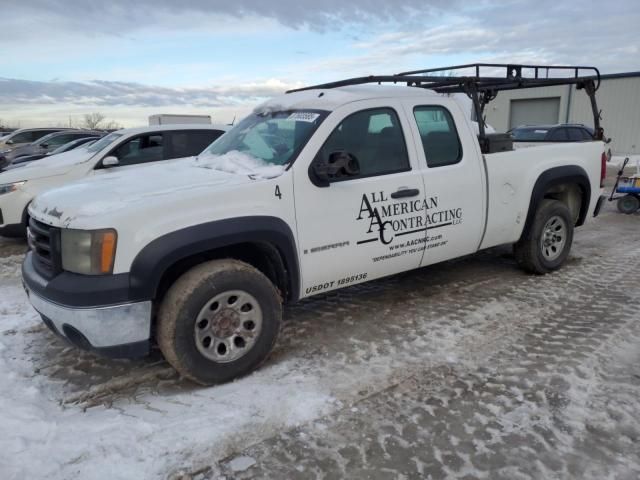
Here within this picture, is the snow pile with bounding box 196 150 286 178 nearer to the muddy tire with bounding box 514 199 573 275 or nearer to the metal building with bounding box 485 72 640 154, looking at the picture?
the muddy tire with bounding box 514 199 573 275

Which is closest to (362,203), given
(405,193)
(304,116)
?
(405,193)

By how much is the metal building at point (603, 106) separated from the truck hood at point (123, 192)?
2956cm

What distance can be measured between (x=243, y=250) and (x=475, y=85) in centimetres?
290

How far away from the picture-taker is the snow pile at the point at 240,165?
12.3 ft

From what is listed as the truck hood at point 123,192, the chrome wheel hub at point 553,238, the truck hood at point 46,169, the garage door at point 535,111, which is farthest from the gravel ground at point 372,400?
the garage door at point 535,111

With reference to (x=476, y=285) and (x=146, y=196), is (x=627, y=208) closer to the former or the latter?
(x=476, y=285)

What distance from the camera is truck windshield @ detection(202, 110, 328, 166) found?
12.8ft

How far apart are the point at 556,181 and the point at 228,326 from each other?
4.02 m

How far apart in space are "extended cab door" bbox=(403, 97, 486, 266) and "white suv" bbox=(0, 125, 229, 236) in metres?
4.48

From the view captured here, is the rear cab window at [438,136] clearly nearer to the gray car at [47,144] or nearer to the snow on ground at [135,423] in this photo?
the snow on ground at [135,423]

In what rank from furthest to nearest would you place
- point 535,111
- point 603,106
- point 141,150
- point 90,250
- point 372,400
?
point 535,111 → point 603,106 → point 141,150 → point 372,400 → point 90,250

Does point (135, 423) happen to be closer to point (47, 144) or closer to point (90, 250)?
point (90, 250)

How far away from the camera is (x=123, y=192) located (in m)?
3.43

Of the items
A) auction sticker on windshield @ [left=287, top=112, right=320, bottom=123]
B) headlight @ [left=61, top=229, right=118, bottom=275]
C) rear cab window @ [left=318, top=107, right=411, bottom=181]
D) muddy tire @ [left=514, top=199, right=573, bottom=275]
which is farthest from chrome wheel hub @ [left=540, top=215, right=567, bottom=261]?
headlight @ [left=61, top=229, right=118, bottom=275]
